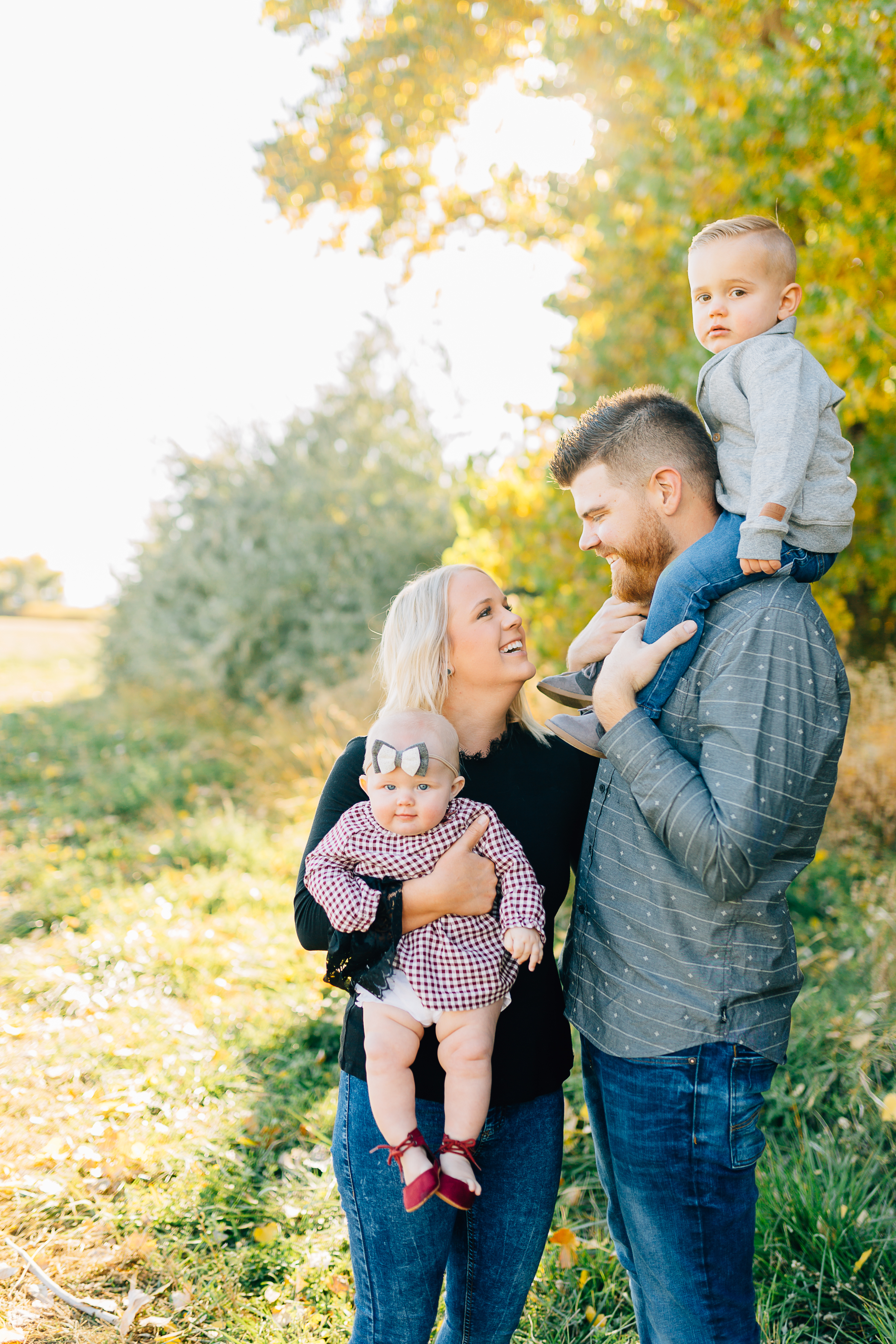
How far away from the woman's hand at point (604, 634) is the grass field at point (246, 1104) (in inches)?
78.6

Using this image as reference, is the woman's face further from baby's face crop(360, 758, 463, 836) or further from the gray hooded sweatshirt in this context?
the gray hooded sweatshirt

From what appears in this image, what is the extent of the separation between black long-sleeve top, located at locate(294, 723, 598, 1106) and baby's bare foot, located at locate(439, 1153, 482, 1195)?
0.14 metres

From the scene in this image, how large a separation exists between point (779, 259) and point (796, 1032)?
324 cm

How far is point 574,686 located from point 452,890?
0.59 metres

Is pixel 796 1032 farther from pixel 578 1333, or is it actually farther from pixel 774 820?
pixel 774 820

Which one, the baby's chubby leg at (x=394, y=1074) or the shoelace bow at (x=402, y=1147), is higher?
the baby's chubby leg at (x=394, y=1074)

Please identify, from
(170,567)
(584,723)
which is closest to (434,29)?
(170,567)

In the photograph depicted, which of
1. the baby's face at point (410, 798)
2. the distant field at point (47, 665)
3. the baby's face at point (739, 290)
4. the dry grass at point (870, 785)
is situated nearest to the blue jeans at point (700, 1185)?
the baby's face at point (410, 798)

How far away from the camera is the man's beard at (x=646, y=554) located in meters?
1.99

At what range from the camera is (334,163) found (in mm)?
10078

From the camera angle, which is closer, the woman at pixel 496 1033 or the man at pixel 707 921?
the man at pixel 707 921

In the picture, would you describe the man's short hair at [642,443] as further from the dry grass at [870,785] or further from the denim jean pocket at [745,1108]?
the dry grass at [870,785]

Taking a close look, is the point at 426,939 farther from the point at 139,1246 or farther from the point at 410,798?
the point at 139,1246

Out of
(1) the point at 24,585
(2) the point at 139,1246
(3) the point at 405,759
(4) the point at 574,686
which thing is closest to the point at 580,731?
(4) the point at 574,686
